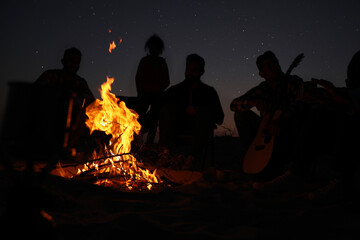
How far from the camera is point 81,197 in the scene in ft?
9.00

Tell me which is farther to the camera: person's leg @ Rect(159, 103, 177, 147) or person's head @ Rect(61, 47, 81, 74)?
person's head @ Rect(61, 47, 81, 74)

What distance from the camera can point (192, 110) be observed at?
4863 millimetres

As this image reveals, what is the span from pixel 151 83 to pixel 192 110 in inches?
50.5

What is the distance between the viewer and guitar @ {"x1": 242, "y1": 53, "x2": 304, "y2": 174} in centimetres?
354

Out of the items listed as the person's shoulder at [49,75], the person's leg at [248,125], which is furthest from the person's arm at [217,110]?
the person's shoulder at [49,75]

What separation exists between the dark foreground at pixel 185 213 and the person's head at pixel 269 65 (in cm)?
189

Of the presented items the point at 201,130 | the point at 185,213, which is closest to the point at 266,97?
the point at 201,130

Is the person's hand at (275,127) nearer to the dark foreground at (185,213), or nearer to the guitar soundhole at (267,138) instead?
the guitar soundhole at (267,138)

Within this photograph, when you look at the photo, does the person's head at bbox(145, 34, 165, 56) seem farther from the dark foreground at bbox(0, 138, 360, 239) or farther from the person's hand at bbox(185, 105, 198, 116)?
the dark foreground at bbox(0, 138, 360, 239)

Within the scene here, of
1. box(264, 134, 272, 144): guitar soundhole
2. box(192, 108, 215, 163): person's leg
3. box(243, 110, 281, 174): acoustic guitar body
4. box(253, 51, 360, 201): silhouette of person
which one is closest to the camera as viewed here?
box(253, 51, 360, 201): silhouette of person

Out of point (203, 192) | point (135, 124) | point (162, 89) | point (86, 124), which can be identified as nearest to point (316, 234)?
point (203, 192)

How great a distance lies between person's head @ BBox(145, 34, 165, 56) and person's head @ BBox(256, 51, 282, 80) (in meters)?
2.48

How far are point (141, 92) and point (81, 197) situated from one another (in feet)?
10.5

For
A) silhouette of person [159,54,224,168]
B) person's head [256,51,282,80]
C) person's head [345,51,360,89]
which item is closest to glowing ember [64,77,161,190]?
silhouette of person [159,54,224,168]
